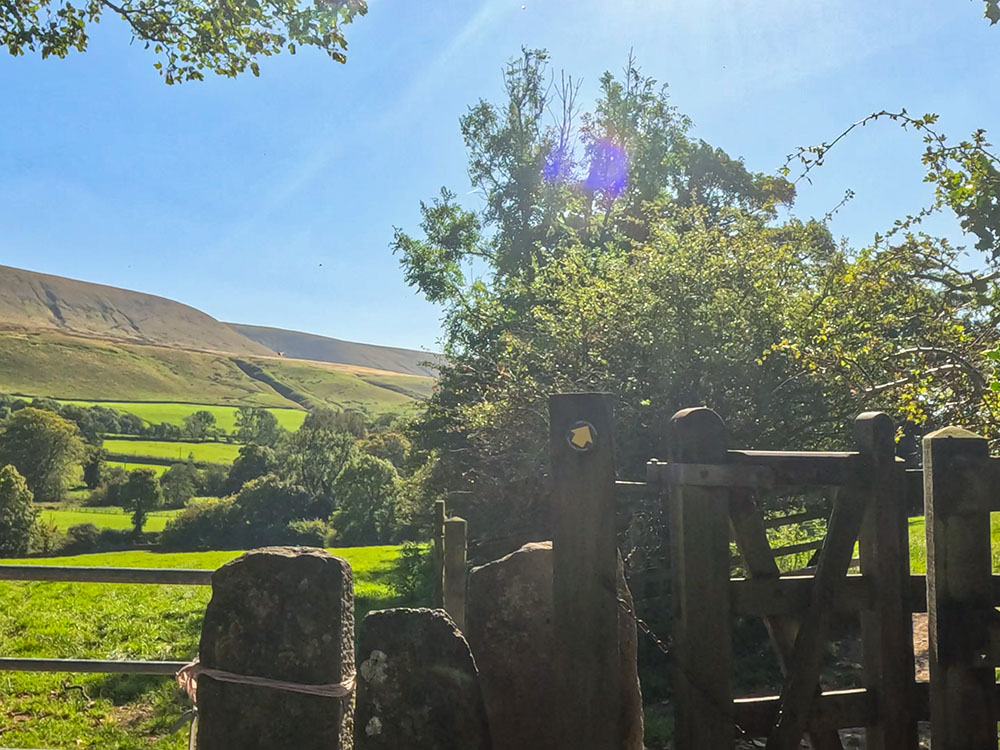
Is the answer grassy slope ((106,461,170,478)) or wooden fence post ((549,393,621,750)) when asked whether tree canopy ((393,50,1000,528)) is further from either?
grassy slope ((106,461,170,478))

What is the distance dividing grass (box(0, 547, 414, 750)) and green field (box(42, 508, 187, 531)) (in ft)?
105

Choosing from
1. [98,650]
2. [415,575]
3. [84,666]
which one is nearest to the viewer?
[84,666]

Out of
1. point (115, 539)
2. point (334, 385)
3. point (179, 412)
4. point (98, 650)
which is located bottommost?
point (115, 539)

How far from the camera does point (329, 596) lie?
7.48 feet

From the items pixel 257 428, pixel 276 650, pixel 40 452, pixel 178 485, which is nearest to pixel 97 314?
pixel 257 428

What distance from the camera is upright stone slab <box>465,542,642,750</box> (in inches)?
100

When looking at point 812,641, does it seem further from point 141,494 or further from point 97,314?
point 97,314

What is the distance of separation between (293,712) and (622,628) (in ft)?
3.90

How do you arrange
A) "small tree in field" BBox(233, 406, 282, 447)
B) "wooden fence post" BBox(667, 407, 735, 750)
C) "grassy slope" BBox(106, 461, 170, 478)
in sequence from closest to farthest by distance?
"wooden fence post" BBox(667, 407, 735, 750) < "grassy slope" BBox(106, 461, 170, 478) < "small tree in field" BBox(233, 406, 282, 447)

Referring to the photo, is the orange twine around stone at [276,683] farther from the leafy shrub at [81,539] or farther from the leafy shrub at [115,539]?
the leafy shrub at [115,539]

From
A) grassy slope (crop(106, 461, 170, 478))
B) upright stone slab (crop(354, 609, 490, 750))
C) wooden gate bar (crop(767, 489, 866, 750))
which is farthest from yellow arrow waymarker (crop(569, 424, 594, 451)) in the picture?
grassy slope (crop(106, 461, 170, 478))

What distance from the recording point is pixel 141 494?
48.8m

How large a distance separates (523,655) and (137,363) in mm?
147146

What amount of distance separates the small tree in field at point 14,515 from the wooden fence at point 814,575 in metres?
42.2
